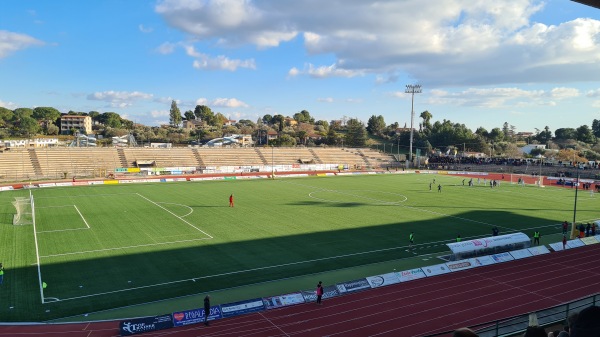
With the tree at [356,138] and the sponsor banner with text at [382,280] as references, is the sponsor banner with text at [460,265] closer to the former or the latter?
the sponsor banner with text at [382,280]

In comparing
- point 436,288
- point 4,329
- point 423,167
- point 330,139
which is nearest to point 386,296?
point 436,288

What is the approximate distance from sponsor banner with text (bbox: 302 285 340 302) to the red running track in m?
0.35

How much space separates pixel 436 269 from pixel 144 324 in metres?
15.2

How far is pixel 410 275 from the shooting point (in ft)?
73.5

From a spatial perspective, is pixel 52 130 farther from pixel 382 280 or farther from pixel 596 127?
pixel 596 127

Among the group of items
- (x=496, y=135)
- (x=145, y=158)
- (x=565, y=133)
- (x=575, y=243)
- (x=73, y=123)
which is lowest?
(x=575, y=243)

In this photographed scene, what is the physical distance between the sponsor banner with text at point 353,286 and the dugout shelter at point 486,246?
694 cm

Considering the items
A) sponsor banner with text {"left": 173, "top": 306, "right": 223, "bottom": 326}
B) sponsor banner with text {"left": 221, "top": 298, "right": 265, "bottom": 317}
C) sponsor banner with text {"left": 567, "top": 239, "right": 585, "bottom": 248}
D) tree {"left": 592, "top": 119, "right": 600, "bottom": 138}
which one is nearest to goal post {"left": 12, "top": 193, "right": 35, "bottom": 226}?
sponsor banner with text {"left": 173, "top": 306, "right": 223, "bottom": 326}

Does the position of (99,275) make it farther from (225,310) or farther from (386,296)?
(386,296)

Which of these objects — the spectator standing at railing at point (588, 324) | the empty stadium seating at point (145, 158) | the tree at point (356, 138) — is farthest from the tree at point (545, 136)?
the spectator standing at railing at point (588, 324)

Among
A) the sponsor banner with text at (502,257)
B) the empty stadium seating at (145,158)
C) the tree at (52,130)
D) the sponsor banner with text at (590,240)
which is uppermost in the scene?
the tree at (52,130)

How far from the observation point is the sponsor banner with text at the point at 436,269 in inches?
908

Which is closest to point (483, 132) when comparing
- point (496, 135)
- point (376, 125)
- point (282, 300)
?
point (496, 135)

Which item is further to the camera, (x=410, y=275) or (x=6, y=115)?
(x=6, y=115)
